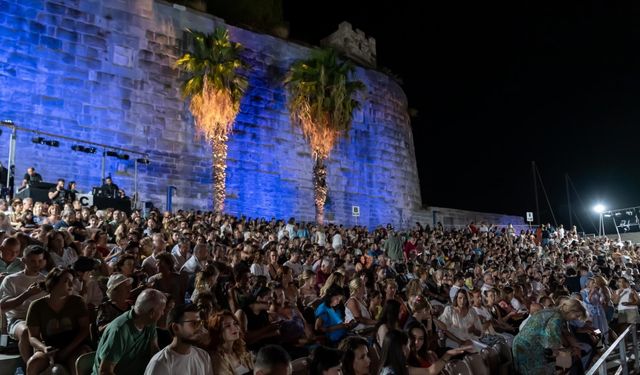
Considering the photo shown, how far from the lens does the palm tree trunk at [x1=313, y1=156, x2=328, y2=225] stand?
24.2 meters

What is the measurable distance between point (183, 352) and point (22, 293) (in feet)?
9.05

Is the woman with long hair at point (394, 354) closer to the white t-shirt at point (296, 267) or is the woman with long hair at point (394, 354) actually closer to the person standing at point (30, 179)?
the white t-shirt at point (296, 267)

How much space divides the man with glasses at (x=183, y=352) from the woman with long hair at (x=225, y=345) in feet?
1.76

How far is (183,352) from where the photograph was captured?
3650 millimetres

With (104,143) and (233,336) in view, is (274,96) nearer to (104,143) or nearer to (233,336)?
(104,143)

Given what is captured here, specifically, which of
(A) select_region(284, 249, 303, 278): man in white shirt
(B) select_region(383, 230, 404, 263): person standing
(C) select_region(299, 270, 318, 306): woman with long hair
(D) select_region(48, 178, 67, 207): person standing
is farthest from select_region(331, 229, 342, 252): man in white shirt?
(D) select_region(48, 178, 67, 207): person standing

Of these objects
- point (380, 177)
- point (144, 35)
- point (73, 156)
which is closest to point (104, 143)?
point (73, 156)

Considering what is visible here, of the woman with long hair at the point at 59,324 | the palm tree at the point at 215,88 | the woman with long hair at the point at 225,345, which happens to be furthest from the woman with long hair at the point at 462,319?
the palm tree at the point at 215,88

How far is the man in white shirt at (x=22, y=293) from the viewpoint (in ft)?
16.9

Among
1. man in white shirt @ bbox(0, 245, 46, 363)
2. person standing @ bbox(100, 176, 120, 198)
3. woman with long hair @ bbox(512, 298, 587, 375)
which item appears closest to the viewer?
man in white shirt @ bbox(0, 245, 46, 363)

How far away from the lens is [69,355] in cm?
459

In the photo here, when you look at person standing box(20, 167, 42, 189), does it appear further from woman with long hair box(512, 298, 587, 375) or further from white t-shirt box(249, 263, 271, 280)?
woman with long hair box(512, 298, 587, 375)

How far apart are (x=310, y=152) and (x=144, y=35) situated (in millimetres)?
9124

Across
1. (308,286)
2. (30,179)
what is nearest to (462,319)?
(308,286)
